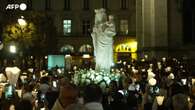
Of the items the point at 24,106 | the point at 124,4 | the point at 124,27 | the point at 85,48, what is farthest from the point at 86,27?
the point at 24,106

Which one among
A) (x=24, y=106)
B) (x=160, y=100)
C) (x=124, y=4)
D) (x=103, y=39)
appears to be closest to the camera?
(x=24, y=106)

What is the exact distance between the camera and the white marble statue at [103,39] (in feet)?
111

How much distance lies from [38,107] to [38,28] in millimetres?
75407

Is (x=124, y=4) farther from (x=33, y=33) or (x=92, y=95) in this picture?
(x=92, y=95)

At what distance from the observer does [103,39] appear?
111 feet

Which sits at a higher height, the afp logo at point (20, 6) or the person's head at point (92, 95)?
the afp logo at point (20, 6)

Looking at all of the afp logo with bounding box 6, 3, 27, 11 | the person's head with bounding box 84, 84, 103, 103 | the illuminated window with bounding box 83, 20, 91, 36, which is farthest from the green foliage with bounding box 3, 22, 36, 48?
the person's head with bounding box 84, 84, 103, 103

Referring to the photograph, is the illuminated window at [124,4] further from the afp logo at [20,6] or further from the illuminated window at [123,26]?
the afp logo at [20,6]

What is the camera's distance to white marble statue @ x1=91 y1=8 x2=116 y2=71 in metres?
33.8

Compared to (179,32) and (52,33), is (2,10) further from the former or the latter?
(179,32)

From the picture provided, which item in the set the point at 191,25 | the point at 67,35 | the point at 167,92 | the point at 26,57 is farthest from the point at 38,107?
the point at 67,35

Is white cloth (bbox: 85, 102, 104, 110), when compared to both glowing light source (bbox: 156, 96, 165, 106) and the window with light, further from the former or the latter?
Answer: the window with light

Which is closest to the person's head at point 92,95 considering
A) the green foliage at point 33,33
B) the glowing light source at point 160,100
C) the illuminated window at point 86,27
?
the glowing light source at point 160,100

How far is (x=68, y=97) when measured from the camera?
10.6 m
